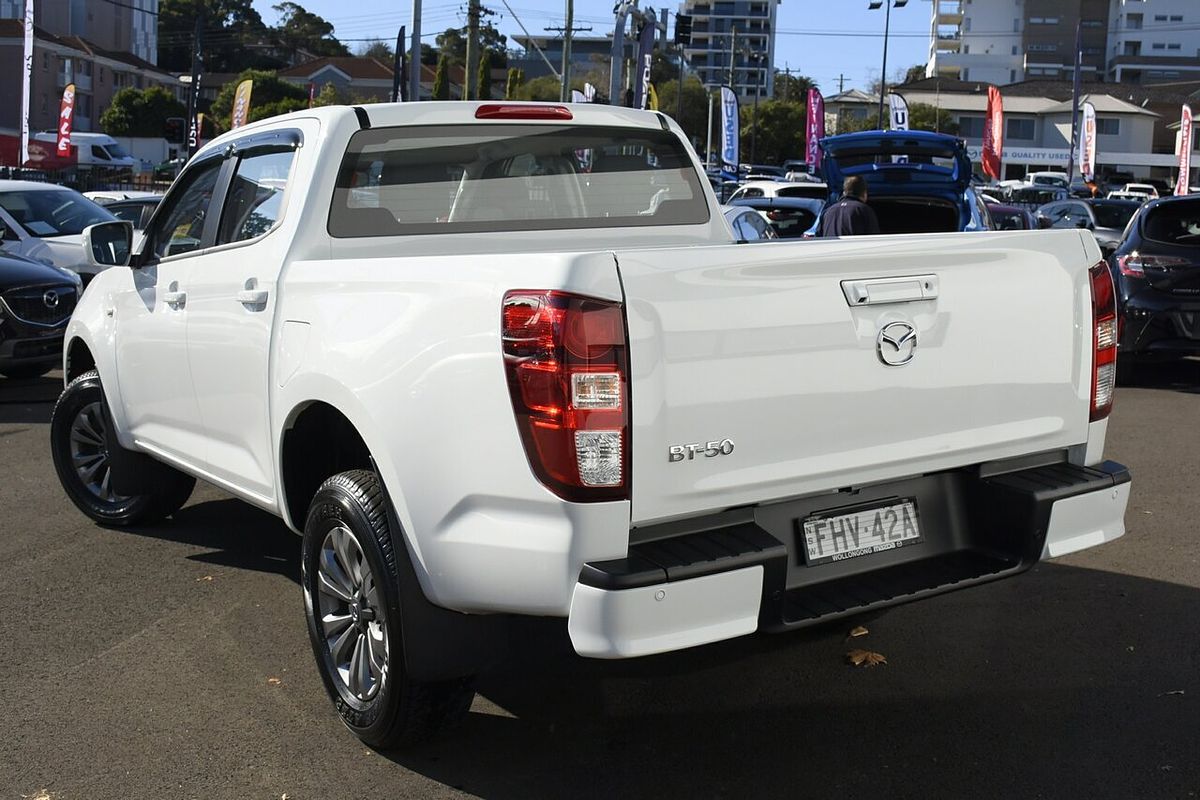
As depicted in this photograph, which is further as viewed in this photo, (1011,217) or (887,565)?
(1011,217)

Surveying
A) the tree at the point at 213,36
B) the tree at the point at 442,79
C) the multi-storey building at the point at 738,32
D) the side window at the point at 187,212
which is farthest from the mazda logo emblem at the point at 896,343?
the multi-storey building at the point at 738,32

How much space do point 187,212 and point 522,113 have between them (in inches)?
63.7

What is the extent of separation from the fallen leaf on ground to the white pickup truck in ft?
2.76

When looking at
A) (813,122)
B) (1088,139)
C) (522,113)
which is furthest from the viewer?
(1088,139)

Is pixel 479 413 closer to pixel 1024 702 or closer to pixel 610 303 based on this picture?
pixel 610 303

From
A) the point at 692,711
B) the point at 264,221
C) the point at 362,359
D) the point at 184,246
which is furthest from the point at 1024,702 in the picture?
the point at 184,246

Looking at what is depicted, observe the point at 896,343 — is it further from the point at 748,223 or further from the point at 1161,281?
the point at 748,223

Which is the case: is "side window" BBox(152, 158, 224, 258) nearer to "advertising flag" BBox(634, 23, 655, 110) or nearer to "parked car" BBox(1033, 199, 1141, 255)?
"parked car" BBox(1033, 199, 1141, 255)

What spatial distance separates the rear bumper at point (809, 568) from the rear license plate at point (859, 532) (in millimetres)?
35

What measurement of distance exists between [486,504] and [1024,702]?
212cm

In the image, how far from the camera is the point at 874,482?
153 inches

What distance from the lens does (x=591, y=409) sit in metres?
3.31

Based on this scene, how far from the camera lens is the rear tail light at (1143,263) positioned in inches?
447

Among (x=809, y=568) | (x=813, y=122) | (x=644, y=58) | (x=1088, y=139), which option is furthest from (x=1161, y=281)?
(x=1088, y=139)
